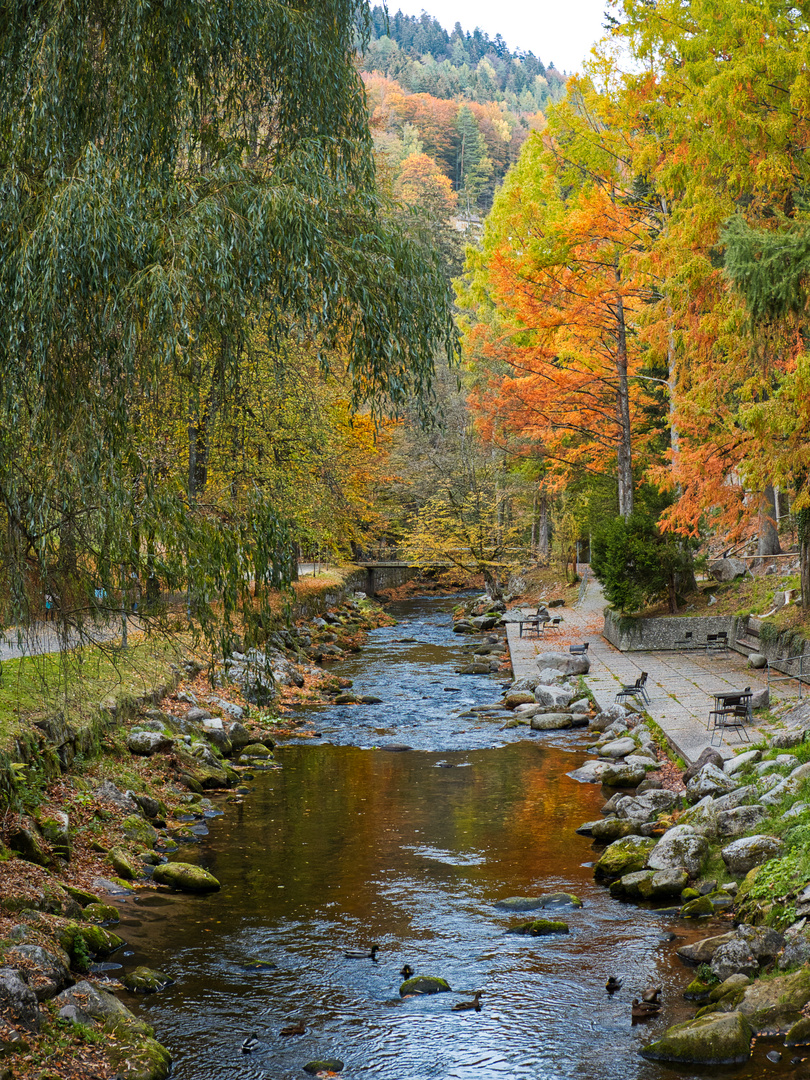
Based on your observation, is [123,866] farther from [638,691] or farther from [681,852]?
[638,691]

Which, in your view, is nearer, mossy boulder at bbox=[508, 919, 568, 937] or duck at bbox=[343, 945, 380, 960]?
duck at bbox=[343, 945, 380, 960]

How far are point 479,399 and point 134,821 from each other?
2008cm

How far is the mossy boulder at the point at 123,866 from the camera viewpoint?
30.8 ft

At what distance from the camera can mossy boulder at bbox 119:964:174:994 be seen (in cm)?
717

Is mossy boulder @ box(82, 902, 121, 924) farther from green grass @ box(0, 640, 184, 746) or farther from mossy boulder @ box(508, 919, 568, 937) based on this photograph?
mossy boulder @ box(508, 919, 568, 937)

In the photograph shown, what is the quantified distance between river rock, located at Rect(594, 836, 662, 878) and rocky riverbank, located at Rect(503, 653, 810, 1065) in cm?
1

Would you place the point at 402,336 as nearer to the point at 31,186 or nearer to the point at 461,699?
the point at 31,186

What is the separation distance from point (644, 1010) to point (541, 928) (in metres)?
1.64

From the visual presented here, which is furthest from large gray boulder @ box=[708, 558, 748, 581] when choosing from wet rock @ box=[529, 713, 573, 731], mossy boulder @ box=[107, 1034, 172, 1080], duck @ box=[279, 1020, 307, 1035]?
mossy boulder @ box=[107, 1034, 172, 1080]

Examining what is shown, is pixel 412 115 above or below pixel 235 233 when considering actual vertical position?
above

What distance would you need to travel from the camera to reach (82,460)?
5914 mm

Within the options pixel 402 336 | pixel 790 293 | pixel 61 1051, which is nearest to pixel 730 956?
pixel 61 1051

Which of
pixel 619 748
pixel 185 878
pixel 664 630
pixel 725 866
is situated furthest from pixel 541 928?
pixel 664 630

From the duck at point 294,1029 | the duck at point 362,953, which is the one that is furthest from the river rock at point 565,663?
the duck at point 294,1029
